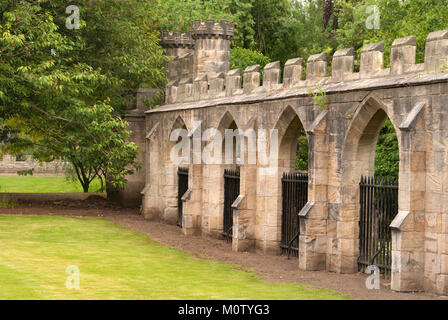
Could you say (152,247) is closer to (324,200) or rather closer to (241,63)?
(324,200)

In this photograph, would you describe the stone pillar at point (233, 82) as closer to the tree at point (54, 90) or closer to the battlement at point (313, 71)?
the battlement at point (313, 71)

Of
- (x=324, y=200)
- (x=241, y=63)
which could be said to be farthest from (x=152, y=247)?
(x=241, y=63)

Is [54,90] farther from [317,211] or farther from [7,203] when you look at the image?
[317,211]

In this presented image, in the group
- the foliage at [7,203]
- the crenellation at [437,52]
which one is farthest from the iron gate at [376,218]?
the foliage at [7,203]

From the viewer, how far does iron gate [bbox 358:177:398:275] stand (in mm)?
14500

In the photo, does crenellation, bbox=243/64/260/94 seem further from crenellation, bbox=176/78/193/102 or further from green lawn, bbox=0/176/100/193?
green lawn, bbox=0/176/100/193

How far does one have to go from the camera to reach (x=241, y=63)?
34.2 meters

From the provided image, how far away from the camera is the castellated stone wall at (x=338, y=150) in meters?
12.9

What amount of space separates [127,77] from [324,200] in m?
13.1

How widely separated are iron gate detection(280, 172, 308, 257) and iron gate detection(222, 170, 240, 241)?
262 cm

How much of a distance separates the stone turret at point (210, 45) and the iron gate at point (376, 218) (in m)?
9.90

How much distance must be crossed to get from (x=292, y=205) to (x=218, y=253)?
2222mm

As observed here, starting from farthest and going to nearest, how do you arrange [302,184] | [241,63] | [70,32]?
[241,63] < [70,32] < [302,184]

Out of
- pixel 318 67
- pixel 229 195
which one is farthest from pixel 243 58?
pixel 318 67
